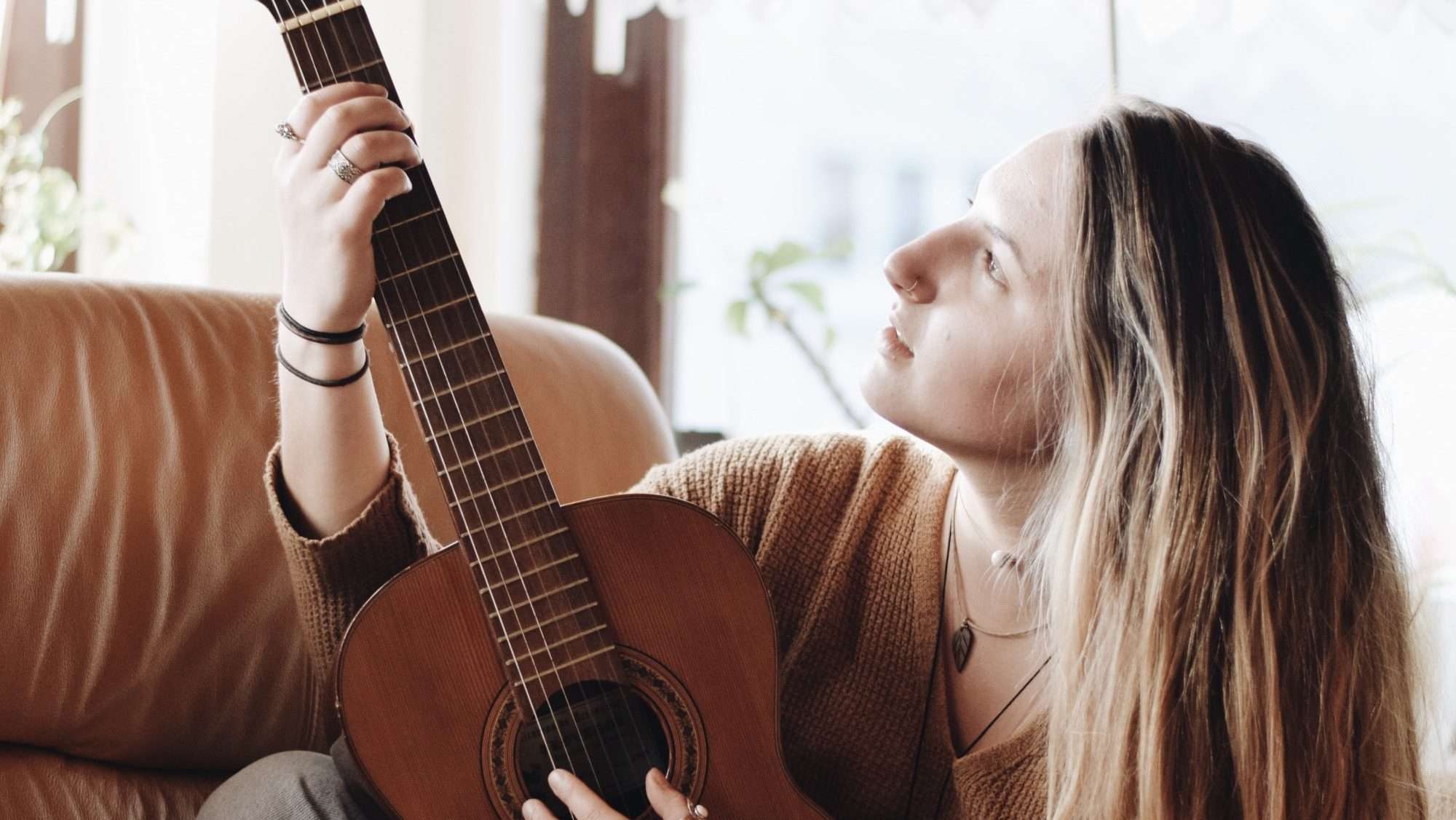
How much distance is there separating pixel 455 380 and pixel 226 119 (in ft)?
4.17

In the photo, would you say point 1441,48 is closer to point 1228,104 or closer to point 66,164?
point 1228,104

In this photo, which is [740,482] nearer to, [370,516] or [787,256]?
[370,516]

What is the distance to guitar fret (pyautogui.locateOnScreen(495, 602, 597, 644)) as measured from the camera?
32.5 inches

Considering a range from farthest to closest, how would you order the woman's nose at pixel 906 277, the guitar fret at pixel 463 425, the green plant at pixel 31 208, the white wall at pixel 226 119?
the white wall at pixel 226 119, the green plant at pixel 31 208, the woman's nose at pixel 906 277, the guitar fret at pixel 463 425

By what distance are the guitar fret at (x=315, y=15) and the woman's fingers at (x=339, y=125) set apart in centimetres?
11

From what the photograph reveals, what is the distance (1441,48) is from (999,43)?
32.9 inches

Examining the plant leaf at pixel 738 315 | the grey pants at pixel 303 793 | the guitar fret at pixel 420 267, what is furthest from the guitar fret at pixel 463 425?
the plant leaf at pixel 738 315

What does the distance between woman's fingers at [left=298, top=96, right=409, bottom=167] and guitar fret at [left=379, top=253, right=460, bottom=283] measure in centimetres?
10

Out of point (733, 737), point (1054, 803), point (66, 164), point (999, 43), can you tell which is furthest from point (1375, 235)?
point (66, 164)

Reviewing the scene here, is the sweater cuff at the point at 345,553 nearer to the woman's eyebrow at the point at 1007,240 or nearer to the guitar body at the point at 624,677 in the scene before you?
the guitar body at the point at 624,677

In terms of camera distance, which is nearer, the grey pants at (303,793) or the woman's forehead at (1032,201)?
the grey pants at (303,793)

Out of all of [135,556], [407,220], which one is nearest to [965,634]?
[407,220]

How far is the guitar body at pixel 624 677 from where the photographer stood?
2.59 feet

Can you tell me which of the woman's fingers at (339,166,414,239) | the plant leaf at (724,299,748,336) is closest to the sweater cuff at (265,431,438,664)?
the woman's fingers at (339,166,414,239)
